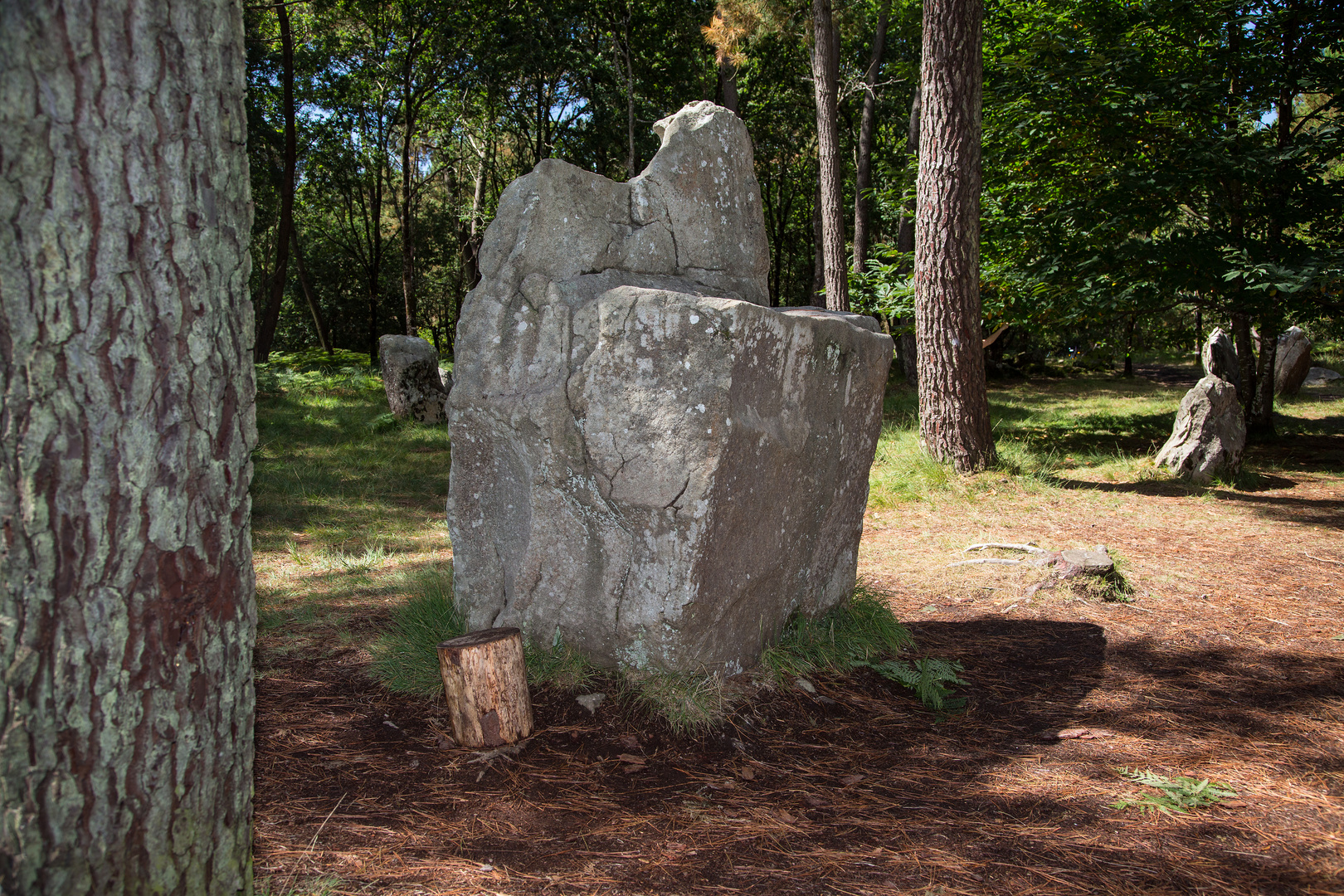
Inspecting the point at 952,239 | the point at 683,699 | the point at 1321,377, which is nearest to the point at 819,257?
the point at 1321,377

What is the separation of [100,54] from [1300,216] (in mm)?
10265

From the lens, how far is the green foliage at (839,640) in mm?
3605

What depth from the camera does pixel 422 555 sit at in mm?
5590

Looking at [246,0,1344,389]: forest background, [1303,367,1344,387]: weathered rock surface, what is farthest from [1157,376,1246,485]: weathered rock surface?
[1303,367,1344,387]: weathered rock surface

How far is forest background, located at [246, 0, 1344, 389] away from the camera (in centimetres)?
860

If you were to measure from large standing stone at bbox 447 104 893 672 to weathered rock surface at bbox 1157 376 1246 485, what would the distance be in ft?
17.4

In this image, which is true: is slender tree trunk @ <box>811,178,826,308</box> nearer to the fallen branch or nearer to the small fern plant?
the fallen branch

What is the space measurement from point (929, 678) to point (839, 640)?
→ 471 mm

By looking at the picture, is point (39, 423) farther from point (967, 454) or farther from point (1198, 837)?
point (967, 454)

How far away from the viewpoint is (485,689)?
2.96m

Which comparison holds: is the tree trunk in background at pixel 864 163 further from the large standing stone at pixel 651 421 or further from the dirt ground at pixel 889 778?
the large standing stone at pixel 651 421

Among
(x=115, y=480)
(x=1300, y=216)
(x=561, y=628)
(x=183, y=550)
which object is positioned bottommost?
(x=561, y=628)

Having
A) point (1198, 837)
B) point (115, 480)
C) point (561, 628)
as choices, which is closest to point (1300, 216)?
point (1198, 837)

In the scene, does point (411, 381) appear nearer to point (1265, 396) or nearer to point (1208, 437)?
point (1208, 437)
